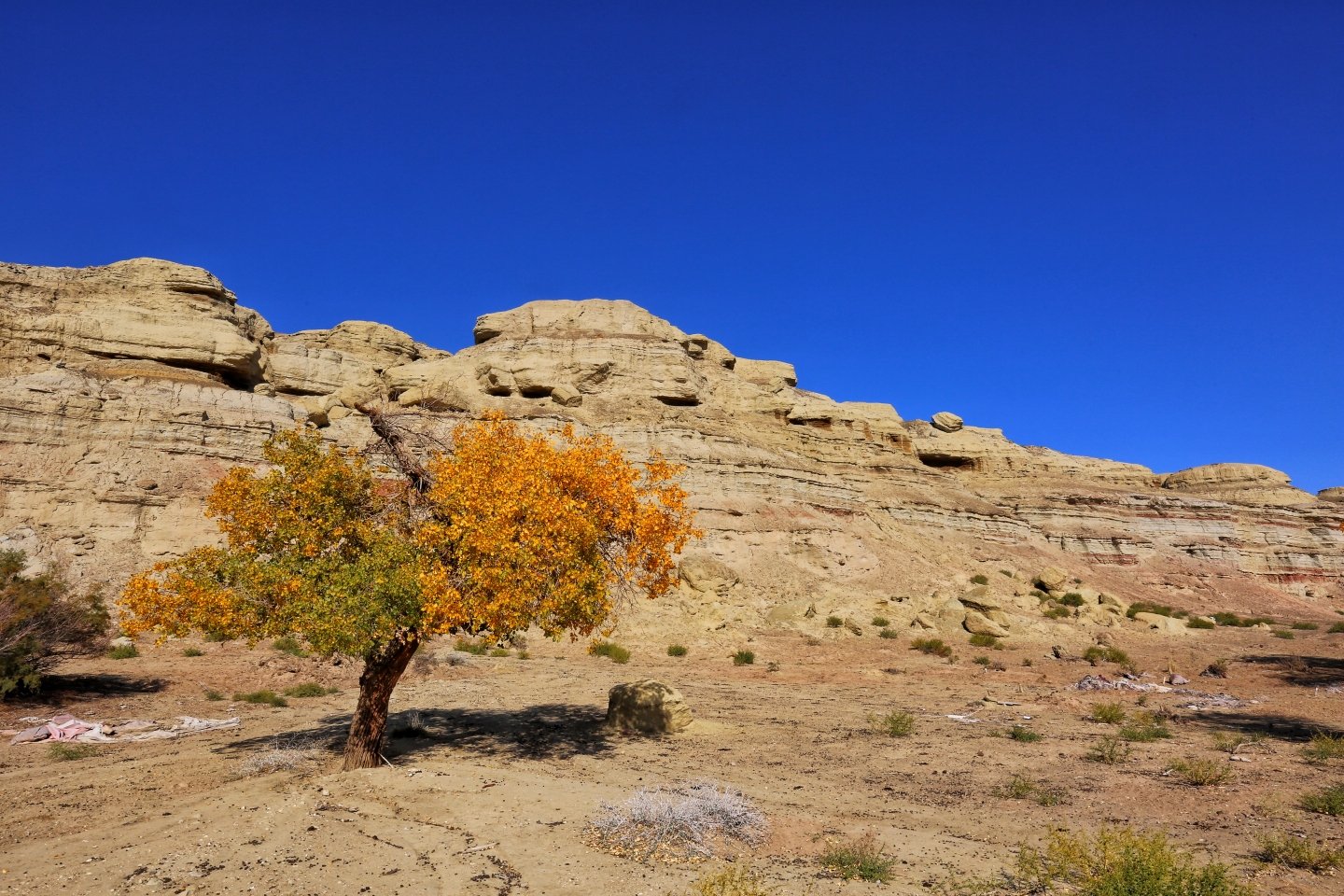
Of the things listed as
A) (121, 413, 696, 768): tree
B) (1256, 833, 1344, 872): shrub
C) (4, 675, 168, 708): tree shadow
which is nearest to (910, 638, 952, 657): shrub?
(121, 413, 696, 768): tree

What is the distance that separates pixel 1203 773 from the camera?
10047 millimetres

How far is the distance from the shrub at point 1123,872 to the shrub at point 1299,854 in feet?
2.36

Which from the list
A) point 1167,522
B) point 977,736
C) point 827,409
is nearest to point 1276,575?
point 1167,522

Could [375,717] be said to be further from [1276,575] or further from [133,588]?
[1276,575]

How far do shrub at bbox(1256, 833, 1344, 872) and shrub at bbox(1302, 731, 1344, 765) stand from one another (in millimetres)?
4978

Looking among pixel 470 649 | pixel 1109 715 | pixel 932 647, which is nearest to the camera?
pixel 1109 715

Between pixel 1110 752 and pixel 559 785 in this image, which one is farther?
pixel 1110 752

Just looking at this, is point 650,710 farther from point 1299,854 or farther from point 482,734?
point 1299,854

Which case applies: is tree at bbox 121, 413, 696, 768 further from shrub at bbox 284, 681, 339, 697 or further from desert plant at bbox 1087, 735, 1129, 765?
shrub at bbox 284, 681, 339, 697

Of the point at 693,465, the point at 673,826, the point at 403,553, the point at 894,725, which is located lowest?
the point at 894,725

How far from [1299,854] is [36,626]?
22254 millimetres

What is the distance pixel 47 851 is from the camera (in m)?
7.57

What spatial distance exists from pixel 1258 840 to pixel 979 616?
2393cm

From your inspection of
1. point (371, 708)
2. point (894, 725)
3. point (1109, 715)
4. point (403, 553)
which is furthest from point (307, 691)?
point (1109, 715)
